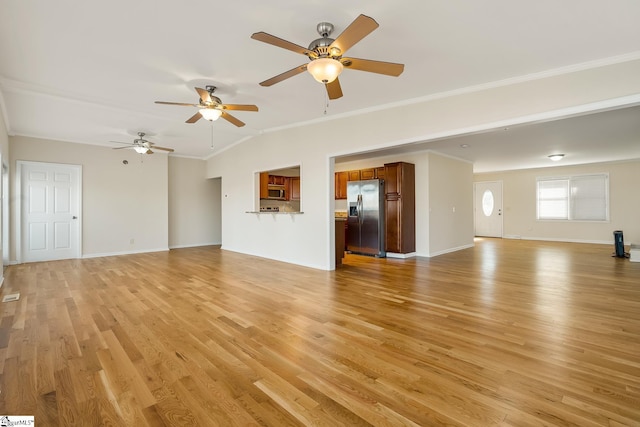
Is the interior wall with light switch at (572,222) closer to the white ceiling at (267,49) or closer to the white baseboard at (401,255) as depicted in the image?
the white ceiling at (267,49)

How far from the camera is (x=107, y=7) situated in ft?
7.80

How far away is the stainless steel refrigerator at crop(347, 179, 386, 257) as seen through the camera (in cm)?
693

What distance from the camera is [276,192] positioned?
905 centimetres

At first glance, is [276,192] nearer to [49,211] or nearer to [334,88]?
[49,211]

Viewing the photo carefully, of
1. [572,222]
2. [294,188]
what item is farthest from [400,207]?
[572,222]

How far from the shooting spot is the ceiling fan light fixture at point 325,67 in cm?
247

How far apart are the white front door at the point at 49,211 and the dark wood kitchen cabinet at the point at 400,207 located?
7.18 m

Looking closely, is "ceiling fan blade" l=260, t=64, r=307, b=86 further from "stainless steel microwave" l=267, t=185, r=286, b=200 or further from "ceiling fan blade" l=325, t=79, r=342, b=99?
"stainless steel microwave" l=267, t=185, r=286, b=200

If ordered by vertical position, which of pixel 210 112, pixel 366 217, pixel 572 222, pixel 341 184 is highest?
pixel 210 112

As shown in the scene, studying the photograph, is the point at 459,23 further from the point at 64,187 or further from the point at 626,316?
the point at 64,187

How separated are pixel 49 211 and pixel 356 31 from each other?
25.5ft

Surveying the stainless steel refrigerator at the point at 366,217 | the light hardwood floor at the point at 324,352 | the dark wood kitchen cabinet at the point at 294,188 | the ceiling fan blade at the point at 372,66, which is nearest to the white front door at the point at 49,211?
the light hardwood floor at the point at 324,352

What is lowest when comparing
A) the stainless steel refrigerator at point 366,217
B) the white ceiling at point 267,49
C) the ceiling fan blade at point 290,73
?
the stainless steel refrigerator at point 366,217
